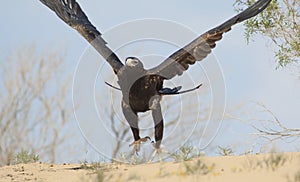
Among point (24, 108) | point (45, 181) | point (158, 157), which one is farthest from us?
point (24, 108)

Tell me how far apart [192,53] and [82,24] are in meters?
2.28

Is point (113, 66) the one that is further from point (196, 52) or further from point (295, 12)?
point (295, 12)

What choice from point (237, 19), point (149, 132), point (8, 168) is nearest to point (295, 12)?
point (237, 19)

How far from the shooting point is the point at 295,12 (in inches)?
560

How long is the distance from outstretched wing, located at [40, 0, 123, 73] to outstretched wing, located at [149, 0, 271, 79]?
684 millimetres

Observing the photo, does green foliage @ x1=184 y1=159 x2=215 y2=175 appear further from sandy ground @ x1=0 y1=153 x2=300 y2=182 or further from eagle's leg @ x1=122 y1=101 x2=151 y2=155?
eagle's leg @ x1=122 y1=101 x2=151 y2=155

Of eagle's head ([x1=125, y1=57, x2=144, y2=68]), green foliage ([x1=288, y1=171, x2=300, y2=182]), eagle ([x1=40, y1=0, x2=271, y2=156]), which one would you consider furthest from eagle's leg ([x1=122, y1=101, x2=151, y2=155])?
green foliage ([x1=288, y1=171, x2=300, y2=182])


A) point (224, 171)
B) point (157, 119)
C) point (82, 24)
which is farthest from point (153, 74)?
point (224, 171)

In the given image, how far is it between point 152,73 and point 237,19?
1.62 m

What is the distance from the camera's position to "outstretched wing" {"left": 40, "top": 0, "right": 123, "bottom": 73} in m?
9.75

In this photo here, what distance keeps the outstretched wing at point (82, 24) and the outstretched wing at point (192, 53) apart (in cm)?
68

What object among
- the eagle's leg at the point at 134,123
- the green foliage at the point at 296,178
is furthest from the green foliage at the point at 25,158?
the green foliage at the point at 296,178

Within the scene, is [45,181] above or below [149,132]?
below

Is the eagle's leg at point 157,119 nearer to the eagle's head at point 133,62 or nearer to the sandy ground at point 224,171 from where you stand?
the eagle's head at point 133,62
